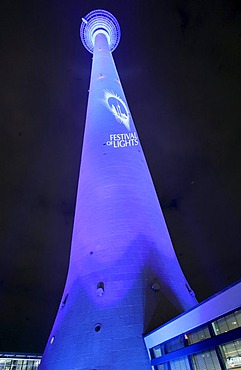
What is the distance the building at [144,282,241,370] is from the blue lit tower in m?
1.76

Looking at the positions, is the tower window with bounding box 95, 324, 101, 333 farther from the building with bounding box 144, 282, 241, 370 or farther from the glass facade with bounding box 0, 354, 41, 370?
the glass facade with bounding box 0, 354, 41, 370

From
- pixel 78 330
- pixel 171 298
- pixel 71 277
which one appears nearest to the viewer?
pixel 78 330

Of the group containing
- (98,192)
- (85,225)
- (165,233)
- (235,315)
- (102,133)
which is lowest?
(235,315)

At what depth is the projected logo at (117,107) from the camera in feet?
76.6

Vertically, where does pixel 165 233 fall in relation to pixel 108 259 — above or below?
above

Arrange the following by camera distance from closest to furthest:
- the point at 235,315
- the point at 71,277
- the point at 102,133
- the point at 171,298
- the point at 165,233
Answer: the point at 235,315 < the point at 171,298 < the point at 71,277 < the point at 165,233 < the point at 102,133

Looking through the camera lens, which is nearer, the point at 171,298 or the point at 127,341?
the point at 127,341

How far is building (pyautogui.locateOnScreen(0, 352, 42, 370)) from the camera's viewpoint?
31911 millimetres

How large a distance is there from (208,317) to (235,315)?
3.58 feet

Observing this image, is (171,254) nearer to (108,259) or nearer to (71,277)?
(108,259)

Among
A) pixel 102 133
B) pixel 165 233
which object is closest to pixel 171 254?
pixel 165 233

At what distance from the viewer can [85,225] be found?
17.0m

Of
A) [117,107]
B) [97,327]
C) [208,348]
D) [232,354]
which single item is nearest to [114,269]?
[97,327]

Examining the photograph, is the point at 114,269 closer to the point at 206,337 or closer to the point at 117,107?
the point at 206,337
